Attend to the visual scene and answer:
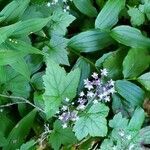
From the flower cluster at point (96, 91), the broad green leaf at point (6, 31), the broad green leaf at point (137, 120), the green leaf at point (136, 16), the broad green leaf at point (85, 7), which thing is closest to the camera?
the broad green leaf at point (6, 31)

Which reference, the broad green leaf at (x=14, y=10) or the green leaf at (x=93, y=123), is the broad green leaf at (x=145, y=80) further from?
the broad green leaf at (x=14, y=10)

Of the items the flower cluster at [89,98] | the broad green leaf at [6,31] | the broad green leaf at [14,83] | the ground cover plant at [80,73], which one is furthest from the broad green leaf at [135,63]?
the broad green leaf at [6,31]

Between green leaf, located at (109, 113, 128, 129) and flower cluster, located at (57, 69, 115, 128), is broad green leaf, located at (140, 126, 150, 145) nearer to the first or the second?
green leaf, located at (109, 113, 128, 129)

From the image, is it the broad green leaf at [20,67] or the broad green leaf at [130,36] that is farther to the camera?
the broad green leaf at [130,36]

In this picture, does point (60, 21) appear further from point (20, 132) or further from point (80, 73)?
point (20, 132)

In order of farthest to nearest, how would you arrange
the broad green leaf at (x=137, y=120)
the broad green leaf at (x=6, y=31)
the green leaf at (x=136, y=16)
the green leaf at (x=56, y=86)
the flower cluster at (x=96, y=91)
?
the green leaf at (x=136, y=16)
the broad green leaf at (x=137, y=120)
the flower cluster at (x=96, y=91)
the green leaf at (x=56, y=86)
the broad green leaf at (x=6, y=31)

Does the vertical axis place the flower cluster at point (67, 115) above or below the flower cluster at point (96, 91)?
below
